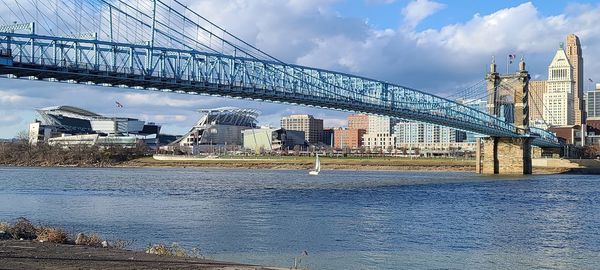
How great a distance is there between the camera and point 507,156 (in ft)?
380

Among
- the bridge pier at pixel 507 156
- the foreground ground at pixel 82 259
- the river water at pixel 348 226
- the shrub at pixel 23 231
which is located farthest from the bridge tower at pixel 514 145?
the foreground ground at pixel 82 259

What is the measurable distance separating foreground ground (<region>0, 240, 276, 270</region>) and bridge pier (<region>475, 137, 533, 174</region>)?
10334 cm

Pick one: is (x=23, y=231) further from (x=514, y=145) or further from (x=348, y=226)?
(x=514, y=145)

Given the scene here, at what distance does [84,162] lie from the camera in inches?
7008

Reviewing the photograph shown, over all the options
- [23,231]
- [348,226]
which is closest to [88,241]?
[23,231]

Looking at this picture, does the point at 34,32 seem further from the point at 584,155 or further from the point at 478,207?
the point at 584,155

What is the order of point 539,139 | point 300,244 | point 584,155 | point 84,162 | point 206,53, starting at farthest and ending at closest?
point 84,162 → point 584,155 → point 539,139 → point 206,53 → point 300,244

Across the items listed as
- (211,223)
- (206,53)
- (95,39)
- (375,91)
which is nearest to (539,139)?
(375,91)

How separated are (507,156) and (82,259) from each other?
107 metres

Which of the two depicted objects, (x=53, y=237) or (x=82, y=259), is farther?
(x=53, y=237)

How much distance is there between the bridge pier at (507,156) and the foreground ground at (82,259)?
10334cm

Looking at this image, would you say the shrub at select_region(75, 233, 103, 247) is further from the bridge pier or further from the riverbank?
the riverbank

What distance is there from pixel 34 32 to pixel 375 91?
54.7m

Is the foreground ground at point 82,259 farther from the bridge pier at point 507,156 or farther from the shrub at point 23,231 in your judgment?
the bridge pier at point 507,156
